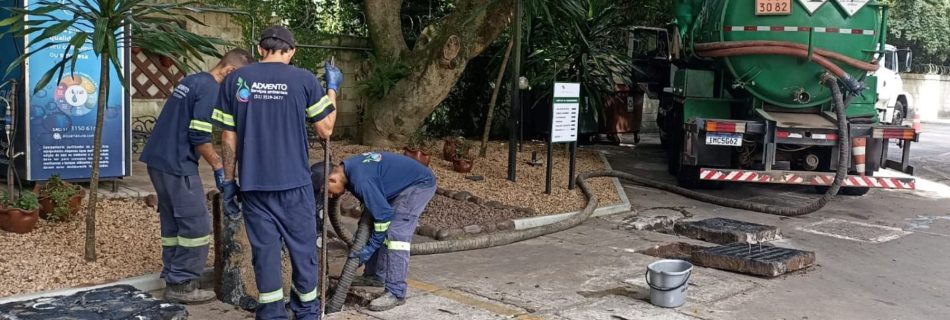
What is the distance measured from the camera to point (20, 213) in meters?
6.11

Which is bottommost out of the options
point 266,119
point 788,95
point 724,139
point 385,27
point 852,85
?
point 724,139

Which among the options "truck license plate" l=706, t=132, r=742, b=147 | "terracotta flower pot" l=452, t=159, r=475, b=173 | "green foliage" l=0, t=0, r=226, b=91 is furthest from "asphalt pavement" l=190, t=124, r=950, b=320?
"terracotta flower pot" l=452, t=159, r=475, b=173

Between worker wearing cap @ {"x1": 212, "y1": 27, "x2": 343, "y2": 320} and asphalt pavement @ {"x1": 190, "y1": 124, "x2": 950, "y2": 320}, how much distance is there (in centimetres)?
68

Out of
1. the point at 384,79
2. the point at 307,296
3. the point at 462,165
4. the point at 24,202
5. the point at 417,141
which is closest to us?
the point at 307,296

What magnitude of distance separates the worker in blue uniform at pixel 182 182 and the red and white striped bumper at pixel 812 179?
6470 millimetres

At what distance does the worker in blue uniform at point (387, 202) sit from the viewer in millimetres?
5125

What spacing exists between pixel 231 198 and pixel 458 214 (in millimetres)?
3828

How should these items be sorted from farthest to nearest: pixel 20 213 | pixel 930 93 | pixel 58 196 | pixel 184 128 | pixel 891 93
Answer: pixel 930 93 → pixel 891 93 → pixel 58 196 → pixel 20 213 → pixel 184 128

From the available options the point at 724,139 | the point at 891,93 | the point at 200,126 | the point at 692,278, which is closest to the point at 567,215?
the point at 724,139

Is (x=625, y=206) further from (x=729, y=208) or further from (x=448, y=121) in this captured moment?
(x=448, y=121)

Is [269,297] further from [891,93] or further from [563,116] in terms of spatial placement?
[891,93]

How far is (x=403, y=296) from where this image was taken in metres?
5.49

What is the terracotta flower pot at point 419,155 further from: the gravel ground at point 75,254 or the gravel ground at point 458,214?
the gravel ground at point 75,254

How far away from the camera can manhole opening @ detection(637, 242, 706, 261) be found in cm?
755
